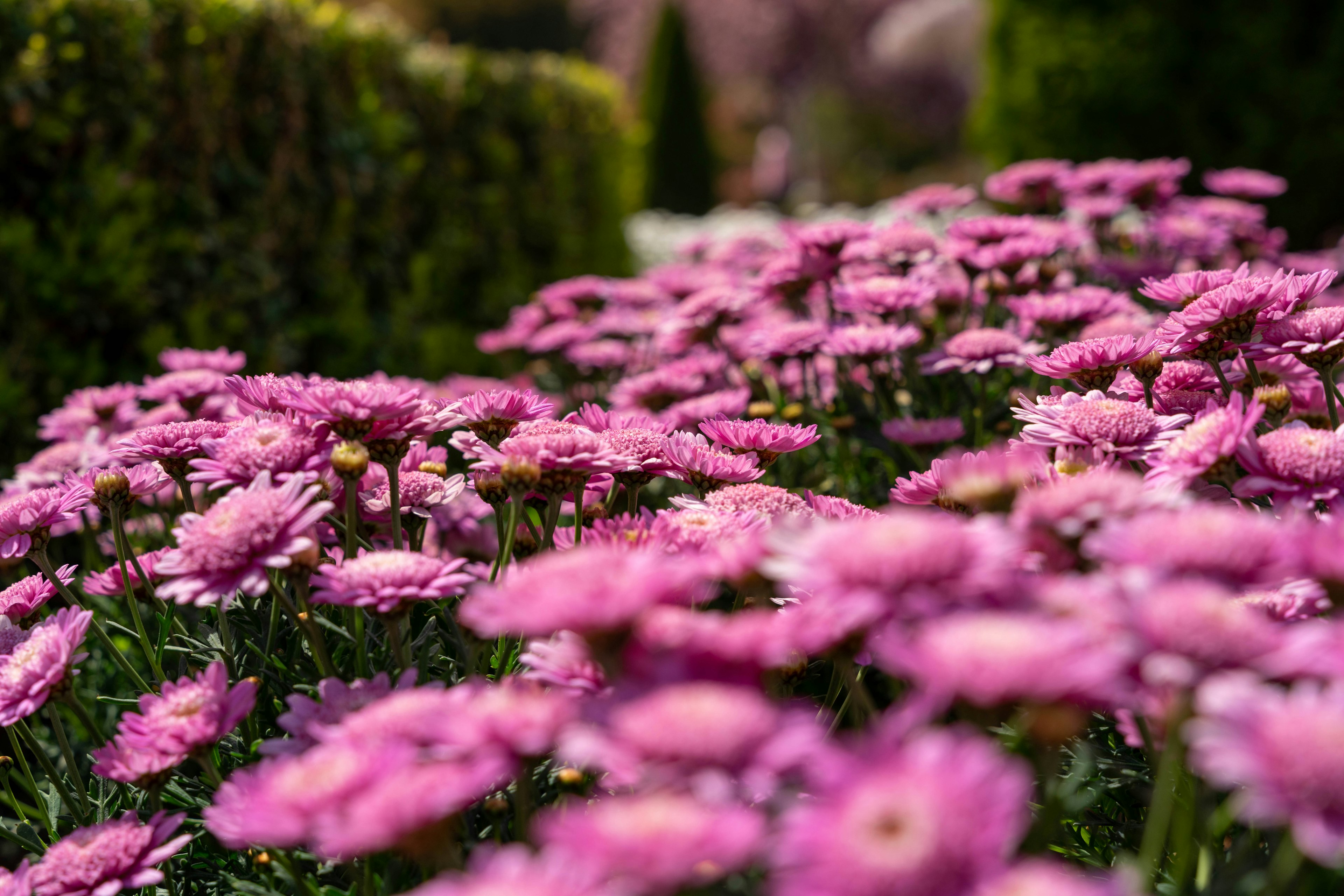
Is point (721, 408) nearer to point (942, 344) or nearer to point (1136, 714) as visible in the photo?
point (942, 344)

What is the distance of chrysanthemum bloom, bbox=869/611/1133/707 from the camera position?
0.77 meters

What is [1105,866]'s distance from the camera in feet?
4.48

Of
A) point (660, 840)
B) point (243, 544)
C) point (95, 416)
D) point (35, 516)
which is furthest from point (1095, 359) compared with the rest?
point (95, 416)

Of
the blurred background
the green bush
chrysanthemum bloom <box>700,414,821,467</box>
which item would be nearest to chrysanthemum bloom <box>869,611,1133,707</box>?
chrysanthemum bloom <box>700,414,821,467</box>

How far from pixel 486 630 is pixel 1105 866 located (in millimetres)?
1031

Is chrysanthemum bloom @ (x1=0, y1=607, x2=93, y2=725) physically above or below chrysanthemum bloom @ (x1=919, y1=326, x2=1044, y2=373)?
below

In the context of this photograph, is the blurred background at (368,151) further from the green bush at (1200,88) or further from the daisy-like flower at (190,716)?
the daisy-like flower at (190,716)

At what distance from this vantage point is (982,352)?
91.2 inches

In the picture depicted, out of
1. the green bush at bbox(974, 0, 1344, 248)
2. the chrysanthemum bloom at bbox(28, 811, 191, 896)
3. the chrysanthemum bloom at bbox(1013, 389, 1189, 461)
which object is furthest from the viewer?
the green bush at bbox(974, 0, 1344, 248)

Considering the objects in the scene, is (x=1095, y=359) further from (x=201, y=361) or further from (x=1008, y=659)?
(x=201, y=361)

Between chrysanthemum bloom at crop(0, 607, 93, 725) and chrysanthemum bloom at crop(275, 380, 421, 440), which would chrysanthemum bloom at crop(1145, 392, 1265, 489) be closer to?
chrysanthemum bloom at crop(275, 380, 421, 440)

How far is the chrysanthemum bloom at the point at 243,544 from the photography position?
1195mm

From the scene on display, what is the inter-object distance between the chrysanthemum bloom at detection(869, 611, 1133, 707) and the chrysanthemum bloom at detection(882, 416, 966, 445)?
153 centimetres

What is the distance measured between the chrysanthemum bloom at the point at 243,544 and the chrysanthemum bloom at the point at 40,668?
9.0 inches
